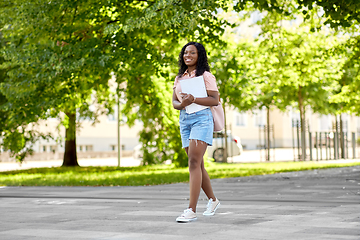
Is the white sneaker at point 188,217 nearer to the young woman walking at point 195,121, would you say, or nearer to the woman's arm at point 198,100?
the young woman walking at point 195,121

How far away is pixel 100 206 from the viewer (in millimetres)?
7875

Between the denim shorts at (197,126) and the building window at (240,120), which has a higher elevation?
the building window at (240,120)

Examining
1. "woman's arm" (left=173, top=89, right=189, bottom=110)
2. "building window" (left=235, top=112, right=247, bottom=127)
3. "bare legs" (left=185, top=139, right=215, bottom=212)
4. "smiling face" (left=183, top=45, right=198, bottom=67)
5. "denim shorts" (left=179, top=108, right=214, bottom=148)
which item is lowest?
"bare legs" (left=185, top=139, right=215, bottom=212)

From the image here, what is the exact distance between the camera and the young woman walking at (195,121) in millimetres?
5949

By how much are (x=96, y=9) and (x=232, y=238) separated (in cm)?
1044

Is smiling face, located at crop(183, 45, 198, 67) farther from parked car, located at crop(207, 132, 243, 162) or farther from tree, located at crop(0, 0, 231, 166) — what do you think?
parked car, located at crop(207, 132, 243, 162)

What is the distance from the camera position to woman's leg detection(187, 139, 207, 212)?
19.6ft

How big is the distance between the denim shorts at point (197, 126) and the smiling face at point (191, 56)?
1.74 ft

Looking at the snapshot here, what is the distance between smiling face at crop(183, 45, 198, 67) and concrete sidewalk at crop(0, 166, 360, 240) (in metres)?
1.69

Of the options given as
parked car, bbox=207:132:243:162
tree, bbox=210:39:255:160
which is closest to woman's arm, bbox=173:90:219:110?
tree, bbox=210:39:255:160

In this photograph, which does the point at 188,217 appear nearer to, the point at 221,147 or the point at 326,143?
the point at 326,143

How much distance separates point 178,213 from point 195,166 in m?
0.98

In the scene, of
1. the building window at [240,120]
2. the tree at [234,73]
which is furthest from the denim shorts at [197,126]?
the building window at [240,120]

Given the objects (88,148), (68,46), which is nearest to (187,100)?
(68,46)
